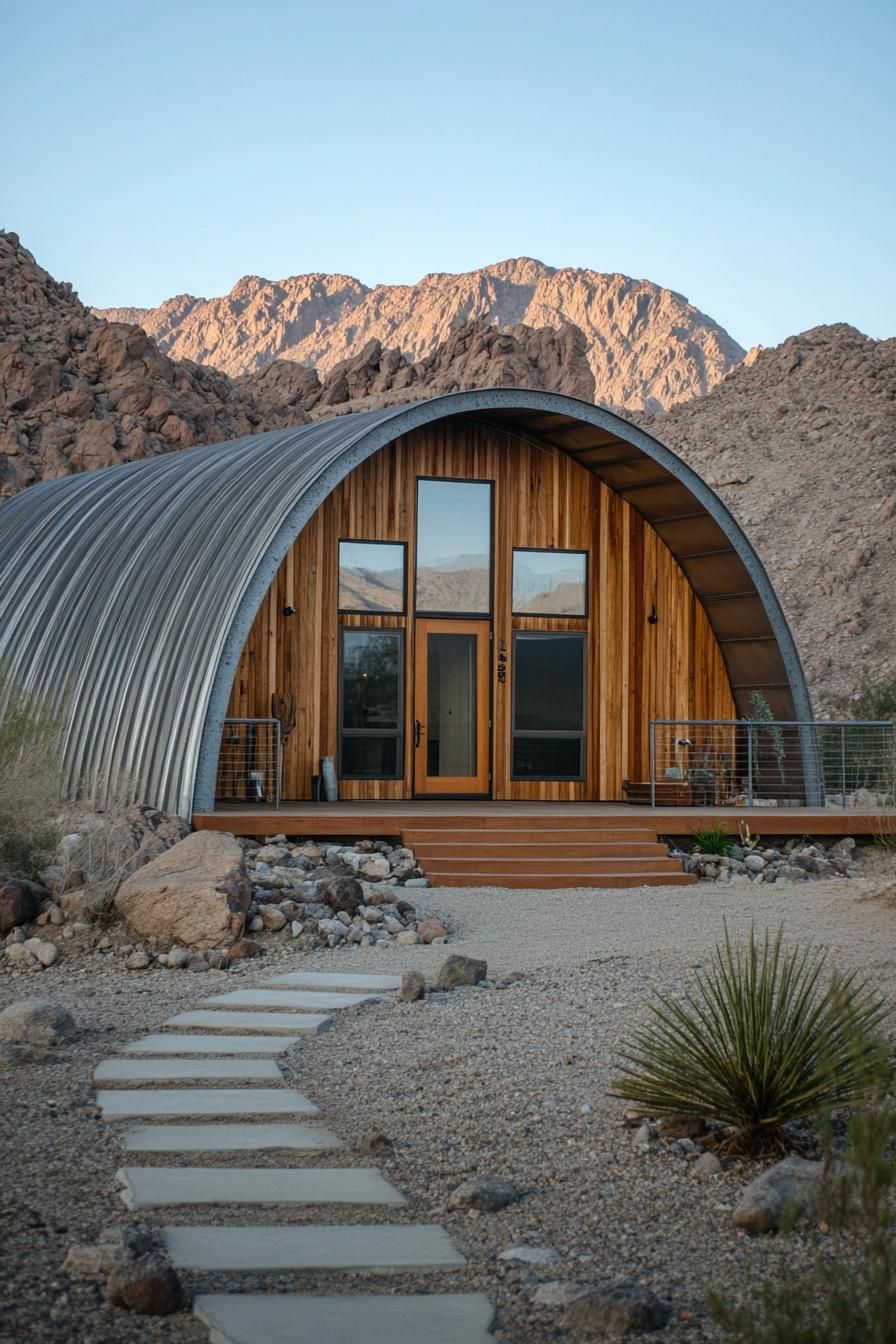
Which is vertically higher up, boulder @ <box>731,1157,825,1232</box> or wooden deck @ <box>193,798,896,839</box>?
wooden deck @ <box>193,798,896,839</box>

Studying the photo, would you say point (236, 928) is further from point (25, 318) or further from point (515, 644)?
point (25, 318)

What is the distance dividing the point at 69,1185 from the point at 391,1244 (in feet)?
3.83

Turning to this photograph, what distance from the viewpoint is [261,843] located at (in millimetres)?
13781

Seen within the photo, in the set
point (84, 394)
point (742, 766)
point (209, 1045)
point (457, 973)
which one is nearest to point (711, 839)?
point (742, 766)

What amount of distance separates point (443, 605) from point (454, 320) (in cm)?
12959

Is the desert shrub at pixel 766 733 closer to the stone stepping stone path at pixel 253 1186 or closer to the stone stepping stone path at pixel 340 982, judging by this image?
the stone stepping stone path at pixel 340 982

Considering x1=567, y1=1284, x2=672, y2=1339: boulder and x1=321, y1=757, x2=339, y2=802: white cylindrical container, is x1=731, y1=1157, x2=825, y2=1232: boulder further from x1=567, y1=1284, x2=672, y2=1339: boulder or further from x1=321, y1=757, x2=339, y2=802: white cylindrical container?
x1=321, y1=757, x2=339, y2=802: white cylindrical container

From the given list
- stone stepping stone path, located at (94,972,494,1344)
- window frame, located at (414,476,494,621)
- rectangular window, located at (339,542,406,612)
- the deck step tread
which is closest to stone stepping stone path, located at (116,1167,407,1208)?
stone stepping stone path, located at (94,972,494,1344)

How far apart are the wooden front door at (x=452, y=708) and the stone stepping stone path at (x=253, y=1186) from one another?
40.1 feet

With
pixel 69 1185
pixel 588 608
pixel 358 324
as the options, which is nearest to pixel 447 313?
pixel 358 324

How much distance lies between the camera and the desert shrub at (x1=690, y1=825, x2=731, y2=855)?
14.9 m

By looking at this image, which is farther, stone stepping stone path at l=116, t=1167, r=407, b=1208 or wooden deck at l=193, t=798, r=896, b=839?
wooden deck at l=193, t=798, r=896, b=839

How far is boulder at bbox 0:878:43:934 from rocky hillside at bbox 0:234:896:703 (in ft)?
100

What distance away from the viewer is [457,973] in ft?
28.5
